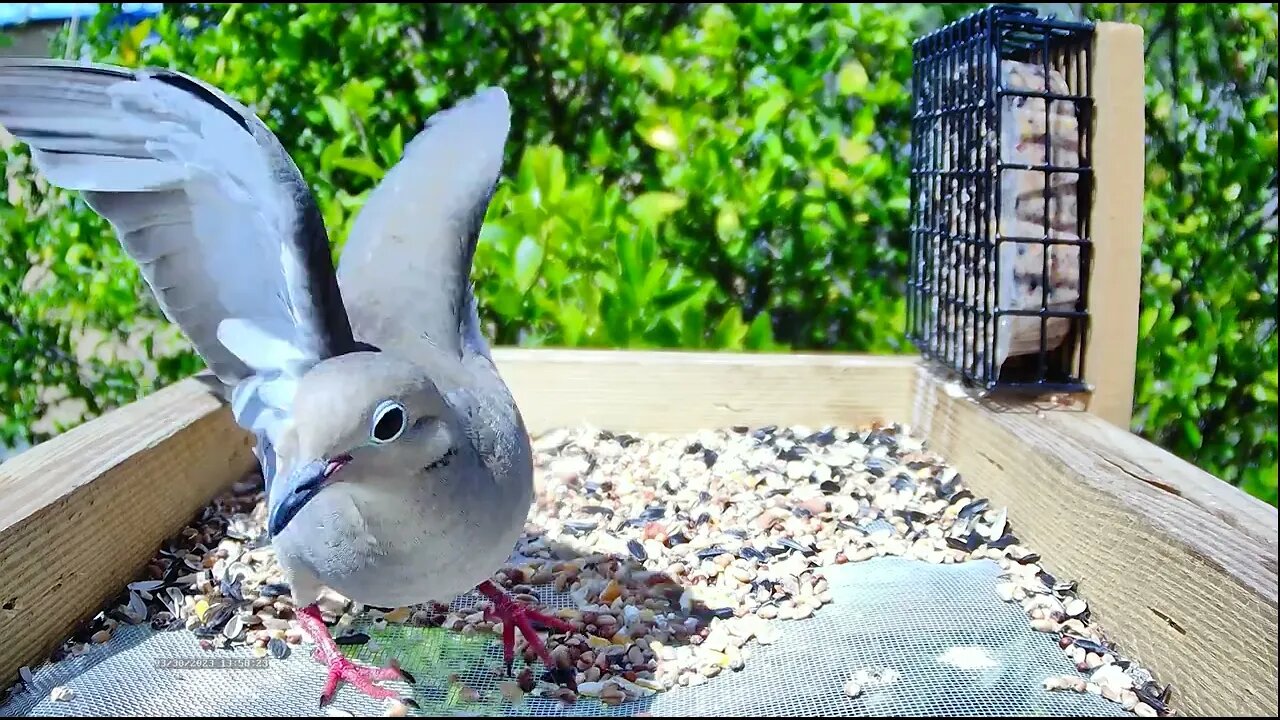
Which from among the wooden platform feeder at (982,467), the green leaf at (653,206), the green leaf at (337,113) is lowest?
the wooden platform feeder at (982,467)

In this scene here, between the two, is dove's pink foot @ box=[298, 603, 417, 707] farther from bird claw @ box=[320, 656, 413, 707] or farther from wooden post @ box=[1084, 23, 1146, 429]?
wooden post @ box=[1084, 23, 1146, 429]

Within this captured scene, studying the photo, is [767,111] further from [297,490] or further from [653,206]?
[297,490]

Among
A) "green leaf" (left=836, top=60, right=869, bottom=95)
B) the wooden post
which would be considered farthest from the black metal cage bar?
"green leaf" (left=836, top=60, right=869, bottom=95)

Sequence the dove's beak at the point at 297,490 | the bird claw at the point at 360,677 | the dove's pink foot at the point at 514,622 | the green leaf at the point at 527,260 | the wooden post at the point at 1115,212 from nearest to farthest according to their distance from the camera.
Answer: the dove's beak at the point at 297,490, the bird claw at the point at 360,677, the dove's pink foot at the point at 514,622, the wooden post at the point at 1115,212, the green leaf at the point at 527,260

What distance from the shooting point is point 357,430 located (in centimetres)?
131

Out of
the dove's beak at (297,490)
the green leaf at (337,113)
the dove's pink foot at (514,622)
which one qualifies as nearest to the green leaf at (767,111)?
the green leaf at (337,113)

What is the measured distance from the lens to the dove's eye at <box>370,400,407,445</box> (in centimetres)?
133

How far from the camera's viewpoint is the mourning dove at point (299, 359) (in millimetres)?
1364

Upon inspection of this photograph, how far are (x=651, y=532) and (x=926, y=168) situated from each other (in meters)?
1.30

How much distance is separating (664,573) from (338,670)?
Result: 66cm

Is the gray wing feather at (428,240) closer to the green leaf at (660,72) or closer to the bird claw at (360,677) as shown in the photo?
the bird claw at (360,677)

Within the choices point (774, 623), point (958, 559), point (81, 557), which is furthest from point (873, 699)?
point (81, 557)

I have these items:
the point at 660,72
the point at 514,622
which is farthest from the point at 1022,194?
the point at 514,622

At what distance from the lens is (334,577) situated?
5.13 ft
